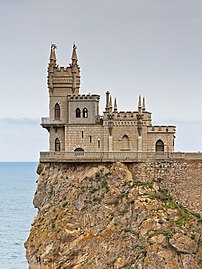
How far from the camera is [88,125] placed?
226 feet

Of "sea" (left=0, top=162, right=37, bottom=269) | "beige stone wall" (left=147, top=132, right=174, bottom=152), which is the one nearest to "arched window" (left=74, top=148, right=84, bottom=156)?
"beige stone wall" (left=147, top=132, right=174, bottom=152)

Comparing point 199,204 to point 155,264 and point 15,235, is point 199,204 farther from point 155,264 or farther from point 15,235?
point 15,235

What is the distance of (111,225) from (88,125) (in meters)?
10.2

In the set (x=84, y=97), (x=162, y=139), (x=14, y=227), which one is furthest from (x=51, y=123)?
(x=14, y=227)

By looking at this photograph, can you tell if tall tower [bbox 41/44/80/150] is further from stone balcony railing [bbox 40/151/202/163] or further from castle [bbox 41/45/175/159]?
stone balcony railing [bbox 40/151/202/163]

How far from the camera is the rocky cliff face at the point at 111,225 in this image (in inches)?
2373

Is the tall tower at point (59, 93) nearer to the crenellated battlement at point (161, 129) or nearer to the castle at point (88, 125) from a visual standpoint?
the castle at point (88, 125)

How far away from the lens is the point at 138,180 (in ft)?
213

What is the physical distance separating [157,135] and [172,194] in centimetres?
619

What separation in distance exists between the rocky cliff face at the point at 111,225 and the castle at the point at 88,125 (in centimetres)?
300

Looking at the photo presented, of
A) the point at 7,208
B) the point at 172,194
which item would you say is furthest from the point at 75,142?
the point at 7,208

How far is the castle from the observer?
2677 inches

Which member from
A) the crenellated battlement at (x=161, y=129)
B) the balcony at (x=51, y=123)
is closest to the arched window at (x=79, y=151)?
the balcony at (x=51, y=123)

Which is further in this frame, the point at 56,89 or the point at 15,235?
the point at 15,235
